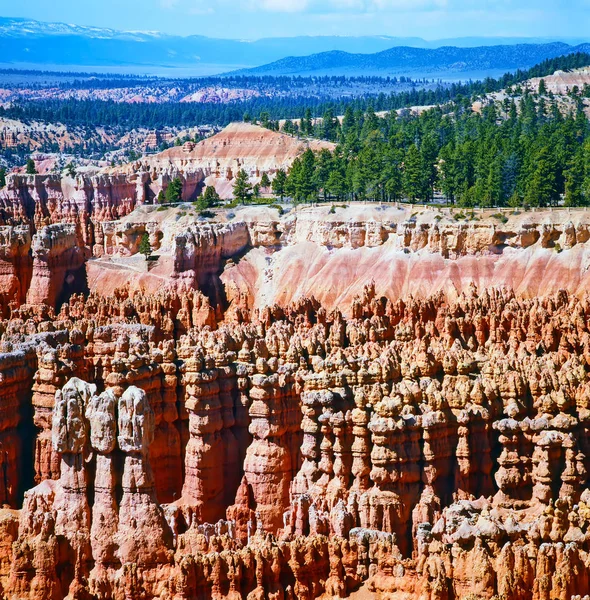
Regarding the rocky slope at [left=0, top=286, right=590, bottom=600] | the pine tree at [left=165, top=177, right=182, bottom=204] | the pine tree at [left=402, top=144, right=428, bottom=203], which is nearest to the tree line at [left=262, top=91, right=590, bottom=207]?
the pine tree at [left=402, top=144, right=428, bottom=203]

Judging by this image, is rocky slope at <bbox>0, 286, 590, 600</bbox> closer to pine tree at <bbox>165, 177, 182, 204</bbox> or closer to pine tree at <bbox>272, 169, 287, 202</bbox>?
pine tree at <bbox>272, 169, 287, 202</bbox>

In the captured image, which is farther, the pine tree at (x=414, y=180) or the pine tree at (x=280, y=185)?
the pine tree at (x=280, y=185)

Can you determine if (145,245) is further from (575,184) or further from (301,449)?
(301,449)

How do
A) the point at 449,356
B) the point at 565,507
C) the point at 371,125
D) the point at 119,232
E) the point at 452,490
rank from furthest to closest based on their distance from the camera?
the point at 371,125 < the point at 119,232 < the point at 449,356 < the point at 452,490 < the point at 565,507

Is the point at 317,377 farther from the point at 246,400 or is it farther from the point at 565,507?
the point at 565,507

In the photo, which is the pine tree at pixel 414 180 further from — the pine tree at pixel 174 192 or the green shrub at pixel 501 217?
the pine tree at pixel 174 192

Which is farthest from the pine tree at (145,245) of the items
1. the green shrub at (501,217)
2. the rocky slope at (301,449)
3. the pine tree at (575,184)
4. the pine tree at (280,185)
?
the pine tree at (575,184)

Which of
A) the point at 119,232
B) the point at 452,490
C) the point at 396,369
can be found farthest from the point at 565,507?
the point at 119,232

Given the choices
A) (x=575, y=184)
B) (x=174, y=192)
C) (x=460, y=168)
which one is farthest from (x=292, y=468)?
(x=174, y=192)
